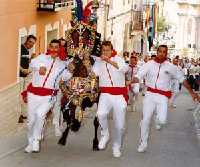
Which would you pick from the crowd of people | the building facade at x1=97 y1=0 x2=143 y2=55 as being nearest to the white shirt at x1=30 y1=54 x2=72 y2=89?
the crowd of people

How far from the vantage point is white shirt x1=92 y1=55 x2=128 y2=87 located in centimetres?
1037

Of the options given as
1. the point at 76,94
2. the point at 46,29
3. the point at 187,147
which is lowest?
the point at 187,147

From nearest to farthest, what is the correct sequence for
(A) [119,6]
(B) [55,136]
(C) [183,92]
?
(B) [55,136] < (C) [183,92] < (A) [119,6]

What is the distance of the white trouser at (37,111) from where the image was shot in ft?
33.8

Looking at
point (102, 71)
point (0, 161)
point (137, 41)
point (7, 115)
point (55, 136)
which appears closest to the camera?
point (0, 161)

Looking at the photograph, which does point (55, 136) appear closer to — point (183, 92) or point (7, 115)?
point (7, 115)

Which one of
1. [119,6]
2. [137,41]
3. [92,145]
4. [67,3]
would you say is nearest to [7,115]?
[92,145]

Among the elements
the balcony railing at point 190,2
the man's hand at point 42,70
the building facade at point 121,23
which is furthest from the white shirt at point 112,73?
the balcony railing at point 190,2

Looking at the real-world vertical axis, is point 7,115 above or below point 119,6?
below

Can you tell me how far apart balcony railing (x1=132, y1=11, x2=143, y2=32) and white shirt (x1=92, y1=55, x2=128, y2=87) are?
3817 cm

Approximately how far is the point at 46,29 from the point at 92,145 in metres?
14.2

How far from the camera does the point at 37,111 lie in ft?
33.8

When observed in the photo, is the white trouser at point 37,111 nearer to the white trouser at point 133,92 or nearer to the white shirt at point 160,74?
the white shirt at point 160,74

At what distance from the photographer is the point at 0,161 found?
31.8 feet
